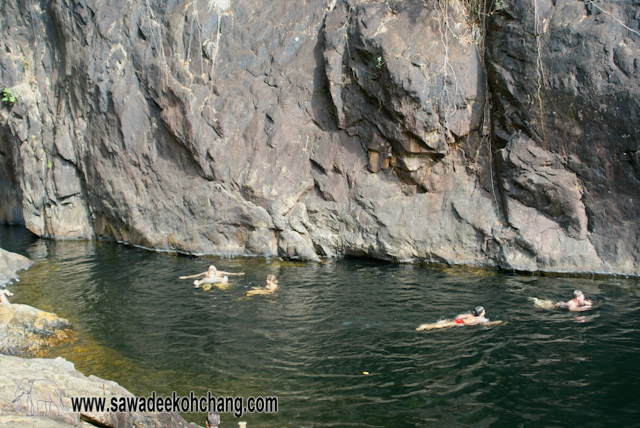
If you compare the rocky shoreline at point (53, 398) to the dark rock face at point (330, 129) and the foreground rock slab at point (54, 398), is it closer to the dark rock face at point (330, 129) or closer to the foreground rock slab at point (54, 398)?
the foreground rock slab at point (54, 398)

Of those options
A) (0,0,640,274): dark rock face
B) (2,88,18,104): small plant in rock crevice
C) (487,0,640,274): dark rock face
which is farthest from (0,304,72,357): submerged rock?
(2,88,18,104): small plant in rock crevice

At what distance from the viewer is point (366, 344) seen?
25.8 feet

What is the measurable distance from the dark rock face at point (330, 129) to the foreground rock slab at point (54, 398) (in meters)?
9.23

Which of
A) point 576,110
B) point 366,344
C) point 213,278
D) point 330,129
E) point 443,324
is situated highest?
point 330,129

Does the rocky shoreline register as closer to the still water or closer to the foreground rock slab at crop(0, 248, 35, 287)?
the still water

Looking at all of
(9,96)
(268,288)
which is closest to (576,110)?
(268,288)

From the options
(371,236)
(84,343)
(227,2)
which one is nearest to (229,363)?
(84,343)

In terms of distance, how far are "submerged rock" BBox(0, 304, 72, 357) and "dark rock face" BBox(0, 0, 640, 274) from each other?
628 cm

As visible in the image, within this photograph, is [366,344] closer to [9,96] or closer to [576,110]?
[576,110]

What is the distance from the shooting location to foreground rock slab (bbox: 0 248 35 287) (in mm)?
11877

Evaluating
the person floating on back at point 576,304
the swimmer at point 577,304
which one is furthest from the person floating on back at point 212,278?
the swimmer at point 577,304

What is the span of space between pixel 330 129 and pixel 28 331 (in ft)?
31.1

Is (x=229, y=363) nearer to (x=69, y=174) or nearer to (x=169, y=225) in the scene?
(x=169, y=225)

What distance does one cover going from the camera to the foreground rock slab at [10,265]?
11877mm
